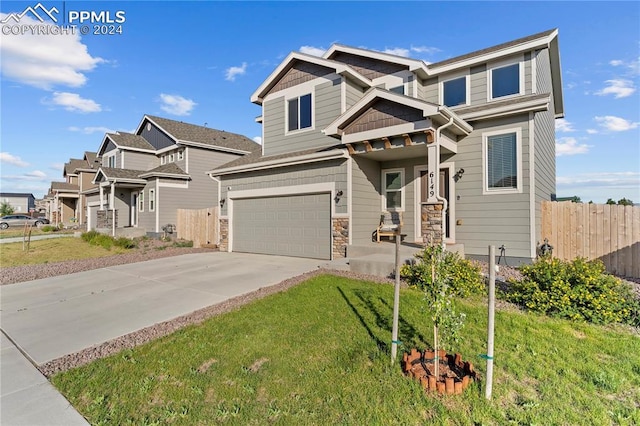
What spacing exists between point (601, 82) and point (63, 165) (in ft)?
150

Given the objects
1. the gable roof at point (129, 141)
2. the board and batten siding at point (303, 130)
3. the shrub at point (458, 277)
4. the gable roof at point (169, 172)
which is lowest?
the shrub at point (458, 277)

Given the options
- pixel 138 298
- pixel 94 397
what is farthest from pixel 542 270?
pixel 138 298

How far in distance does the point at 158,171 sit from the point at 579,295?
19633mm

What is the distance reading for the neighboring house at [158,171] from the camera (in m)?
18.2

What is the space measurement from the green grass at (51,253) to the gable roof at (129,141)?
26.5ft

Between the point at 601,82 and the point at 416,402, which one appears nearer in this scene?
the point at 416,402

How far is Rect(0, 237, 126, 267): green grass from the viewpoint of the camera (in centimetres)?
1107

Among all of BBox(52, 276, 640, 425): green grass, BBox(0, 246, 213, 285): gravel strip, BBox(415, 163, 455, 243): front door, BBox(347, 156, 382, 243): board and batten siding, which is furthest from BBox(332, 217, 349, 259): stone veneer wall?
BBox(0, 246, 213, 285): gravel strip

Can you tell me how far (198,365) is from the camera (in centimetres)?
342

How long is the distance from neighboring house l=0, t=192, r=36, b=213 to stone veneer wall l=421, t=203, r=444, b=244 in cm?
8382

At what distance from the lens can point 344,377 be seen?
3.07 meters

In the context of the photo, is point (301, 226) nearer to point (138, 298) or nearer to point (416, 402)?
point (138, 298)

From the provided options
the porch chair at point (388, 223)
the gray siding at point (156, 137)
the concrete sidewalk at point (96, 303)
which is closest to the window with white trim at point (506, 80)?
the porch chair at point (388, 223)

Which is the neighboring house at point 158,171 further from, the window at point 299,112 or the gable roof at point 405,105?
the gable roof at point 405,105
